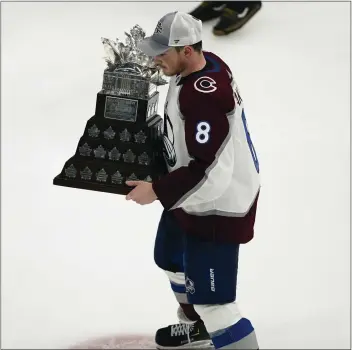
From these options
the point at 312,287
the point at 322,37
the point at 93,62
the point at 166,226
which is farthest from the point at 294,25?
the point at 166,226

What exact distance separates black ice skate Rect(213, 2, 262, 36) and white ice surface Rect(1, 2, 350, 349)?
85 millimetres

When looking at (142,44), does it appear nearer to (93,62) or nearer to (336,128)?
(336,128)

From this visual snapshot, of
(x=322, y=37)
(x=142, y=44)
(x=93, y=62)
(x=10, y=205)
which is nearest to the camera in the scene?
(x=142, y=44)

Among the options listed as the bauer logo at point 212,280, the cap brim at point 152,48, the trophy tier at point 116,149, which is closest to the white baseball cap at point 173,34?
the cap brim at point 152,48

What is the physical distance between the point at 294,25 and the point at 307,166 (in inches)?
79.0

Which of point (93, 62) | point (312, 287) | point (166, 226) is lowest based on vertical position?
point (312, 287)

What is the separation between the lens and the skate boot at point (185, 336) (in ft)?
6.57

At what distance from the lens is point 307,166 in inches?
127

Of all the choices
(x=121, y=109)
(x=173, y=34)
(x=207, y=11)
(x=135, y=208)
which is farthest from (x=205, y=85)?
(x=207, y=11)

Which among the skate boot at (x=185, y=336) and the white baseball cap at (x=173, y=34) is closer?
the white baseball cap at (x=173, y=34)

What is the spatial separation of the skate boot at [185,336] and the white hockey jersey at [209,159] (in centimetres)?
37

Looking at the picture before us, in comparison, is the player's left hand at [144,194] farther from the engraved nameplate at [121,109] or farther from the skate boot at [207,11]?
the skate boot at [207,11]

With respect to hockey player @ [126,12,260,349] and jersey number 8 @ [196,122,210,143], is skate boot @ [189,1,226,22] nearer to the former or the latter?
hockey player @ [126,12,260,349]

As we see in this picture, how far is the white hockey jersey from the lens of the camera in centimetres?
154
